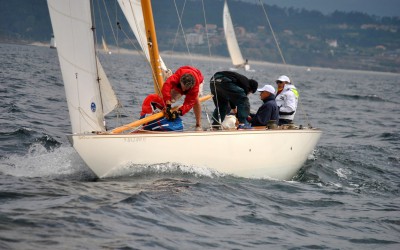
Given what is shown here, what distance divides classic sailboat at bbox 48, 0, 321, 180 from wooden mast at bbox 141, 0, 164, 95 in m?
0.05

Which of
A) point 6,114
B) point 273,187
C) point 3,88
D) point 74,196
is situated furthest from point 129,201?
point 3,88

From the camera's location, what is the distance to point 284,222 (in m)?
7.69

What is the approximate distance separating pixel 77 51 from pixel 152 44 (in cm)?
153

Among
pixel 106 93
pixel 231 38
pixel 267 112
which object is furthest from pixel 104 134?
pixel 231 38

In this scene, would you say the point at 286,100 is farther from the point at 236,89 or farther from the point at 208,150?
the point at 208,150

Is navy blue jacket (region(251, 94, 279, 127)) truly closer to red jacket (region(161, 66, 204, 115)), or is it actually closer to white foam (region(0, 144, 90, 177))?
red jacket (region(161, 66, 204, 115))

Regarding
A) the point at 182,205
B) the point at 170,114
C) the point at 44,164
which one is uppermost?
the point at 170,114

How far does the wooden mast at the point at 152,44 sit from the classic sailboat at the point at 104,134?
46 mm

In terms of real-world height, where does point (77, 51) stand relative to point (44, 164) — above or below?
above

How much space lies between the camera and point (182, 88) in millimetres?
9234

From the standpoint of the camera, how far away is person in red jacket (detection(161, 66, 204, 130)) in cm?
906

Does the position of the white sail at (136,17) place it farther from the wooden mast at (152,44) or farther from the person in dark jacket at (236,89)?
the person in dark jacket at (236,89)

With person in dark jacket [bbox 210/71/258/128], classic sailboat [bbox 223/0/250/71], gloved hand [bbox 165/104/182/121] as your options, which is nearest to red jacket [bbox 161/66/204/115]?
gloved hand [bbox 165/104/182/121]

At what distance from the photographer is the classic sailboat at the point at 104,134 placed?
8.70 meters
